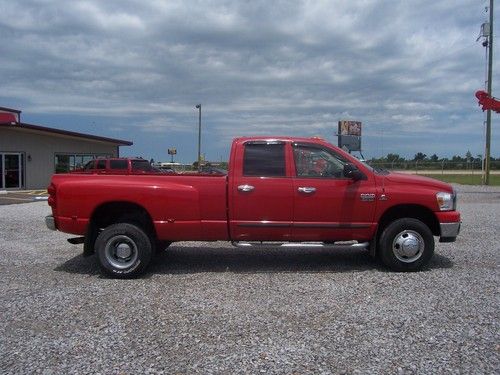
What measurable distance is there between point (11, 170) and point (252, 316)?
28742 mm

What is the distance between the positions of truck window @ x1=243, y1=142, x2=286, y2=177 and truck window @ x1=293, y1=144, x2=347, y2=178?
217 millimetres

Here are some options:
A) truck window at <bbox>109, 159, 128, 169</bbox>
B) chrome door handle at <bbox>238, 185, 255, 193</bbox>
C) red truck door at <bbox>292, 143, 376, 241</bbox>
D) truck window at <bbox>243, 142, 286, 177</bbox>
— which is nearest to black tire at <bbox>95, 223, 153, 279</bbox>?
chrome door handle at <bbox>238, 185, 255, 193</bbox>

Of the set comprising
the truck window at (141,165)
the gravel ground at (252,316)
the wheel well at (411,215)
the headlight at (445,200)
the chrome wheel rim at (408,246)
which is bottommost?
the gravel ground at (252,316)

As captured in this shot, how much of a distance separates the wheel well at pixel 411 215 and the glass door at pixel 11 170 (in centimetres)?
2756

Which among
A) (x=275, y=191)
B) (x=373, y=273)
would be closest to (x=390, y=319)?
(x=373, y=273)

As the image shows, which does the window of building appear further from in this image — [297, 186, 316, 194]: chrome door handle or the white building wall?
[297, 186, 316, 194]: chrome door handle

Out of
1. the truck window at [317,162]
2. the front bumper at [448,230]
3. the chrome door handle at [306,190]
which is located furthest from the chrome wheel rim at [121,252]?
the front bumper at [448,230]

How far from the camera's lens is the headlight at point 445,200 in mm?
7426

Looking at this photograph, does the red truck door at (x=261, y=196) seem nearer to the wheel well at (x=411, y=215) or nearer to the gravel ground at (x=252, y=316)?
the gravel ground at (x=252, y=316)

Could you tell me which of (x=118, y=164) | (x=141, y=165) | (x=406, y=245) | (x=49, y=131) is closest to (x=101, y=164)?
(x=118, y=164)

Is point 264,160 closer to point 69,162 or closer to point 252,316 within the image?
point 252,316

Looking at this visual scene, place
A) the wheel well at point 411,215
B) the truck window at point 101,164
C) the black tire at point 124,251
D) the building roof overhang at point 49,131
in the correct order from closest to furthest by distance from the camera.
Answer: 1. the black tire at point 124,251
2. the wheel well at point 411,215
3. the truck window at point 101,164
4. the building roof overhang at point 49,131

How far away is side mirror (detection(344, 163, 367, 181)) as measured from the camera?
724 cm

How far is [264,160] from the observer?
7.46 meters
